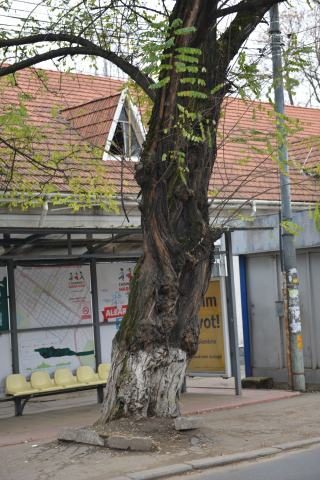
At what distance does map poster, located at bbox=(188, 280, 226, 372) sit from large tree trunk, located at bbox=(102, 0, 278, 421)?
13.4 ft

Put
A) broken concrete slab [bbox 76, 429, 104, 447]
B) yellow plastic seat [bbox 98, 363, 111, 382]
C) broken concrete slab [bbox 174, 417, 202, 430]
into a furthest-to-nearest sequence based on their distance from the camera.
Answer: yellow plastic seat [bbox 98, 363, 111, 382] < broken concrete slab [bbox 174, 417, 202, 430] < broken concrete slab [bbox 76, 429, 104, 447]

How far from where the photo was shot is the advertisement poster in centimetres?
1192

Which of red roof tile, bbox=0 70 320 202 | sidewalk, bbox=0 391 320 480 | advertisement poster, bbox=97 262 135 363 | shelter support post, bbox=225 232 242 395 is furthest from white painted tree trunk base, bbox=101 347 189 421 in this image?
red roof tile, bbox=0 70 320 202

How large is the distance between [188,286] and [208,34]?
10.9 ft

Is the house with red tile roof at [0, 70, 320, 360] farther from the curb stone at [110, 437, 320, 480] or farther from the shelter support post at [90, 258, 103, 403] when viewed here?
the curb stone at [110, 437, 320, 480]

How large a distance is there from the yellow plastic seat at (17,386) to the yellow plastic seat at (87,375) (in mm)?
995

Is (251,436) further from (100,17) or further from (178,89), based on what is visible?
(100,17)

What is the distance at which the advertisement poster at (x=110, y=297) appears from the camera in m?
11.9

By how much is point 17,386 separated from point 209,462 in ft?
15.5

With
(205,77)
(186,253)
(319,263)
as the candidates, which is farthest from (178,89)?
(319,263)

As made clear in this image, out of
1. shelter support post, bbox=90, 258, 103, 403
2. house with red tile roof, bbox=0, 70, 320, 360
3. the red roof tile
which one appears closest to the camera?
shelter support post, bbox=90, 258, 103, 403

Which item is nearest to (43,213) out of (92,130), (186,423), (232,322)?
(92,130)

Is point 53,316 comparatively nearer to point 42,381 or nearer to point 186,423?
point 42,381

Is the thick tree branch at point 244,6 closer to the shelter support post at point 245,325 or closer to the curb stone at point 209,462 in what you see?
the curb stone at point 209,462
